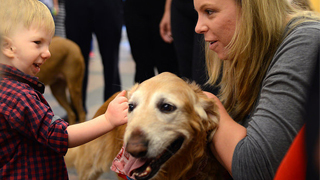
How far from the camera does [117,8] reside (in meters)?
3.01

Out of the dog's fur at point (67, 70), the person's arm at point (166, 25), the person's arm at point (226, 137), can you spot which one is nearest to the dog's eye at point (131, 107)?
the person's arm at point (226, 137)

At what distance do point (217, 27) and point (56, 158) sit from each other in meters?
0.95

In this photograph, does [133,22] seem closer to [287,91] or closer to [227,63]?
[227,63]

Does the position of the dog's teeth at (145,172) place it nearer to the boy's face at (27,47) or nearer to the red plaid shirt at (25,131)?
the red plaid shirt at (25,131)

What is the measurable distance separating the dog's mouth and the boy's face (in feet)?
2.12

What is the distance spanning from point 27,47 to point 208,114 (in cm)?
83

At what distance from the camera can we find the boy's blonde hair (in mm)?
1223

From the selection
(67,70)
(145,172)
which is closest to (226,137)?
(145,172)

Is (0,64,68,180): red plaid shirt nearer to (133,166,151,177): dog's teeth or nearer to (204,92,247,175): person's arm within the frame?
(133,166,151,177): dog's teeth

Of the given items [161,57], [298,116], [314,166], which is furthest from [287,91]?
[161,57]

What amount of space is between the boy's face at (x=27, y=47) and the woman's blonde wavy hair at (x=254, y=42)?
0.83 metres

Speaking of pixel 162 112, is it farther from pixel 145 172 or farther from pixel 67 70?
pixel 67 70

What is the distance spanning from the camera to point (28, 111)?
1156mm

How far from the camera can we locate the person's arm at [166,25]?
96.5 inches
